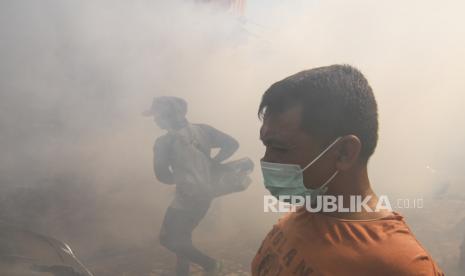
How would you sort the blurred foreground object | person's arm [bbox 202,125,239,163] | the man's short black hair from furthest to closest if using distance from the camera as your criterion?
person's arm [bbox 202,125,239,163] < the blurred foreground object < the man's short black hair

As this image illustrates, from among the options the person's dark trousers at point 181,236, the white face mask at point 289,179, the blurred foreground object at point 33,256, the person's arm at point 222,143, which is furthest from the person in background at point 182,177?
the white face mask at point 289,179

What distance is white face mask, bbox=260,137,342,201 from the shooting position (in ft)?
3.87

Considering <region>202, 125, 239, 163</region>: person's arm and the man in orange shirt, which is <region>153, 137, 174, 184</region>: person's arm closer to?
<region>202, 125, 239, 163</region>: person's arm

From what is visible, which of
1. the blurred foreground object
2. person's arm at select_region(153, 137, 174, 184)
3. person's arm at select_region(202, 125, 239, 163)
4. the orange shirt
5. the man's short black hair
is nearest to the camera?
the orange shirt

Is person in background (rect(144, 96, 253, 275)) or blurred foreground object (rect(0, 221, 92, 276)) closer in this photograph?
blurred foreground object (rect(0, 221, 92, 276))

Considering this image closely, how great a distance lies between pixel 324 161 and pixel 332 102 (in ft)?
0.56

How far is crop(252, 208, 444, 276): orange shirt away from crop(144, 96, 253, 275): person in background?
312 cm

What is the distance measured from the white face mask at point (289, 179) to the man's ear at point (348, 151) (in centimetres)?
2

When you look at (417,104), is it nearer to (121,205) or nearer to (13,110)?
(121,205)

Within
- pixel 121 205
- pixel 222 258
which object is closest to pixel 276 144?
pixel 222 258

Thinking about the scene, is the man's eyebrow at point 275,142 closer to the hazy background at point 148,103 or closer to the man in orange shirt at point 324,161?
the man in orange shirt at point 324,161

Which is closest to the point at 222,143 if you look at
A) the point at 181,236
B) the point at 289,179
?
the point at 181,236

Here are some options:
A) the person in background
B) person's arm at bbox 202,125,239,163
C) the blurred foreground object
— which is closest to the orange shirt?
the blurred foreground object

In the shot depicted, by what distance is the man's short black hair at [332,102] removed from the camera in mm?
1113
